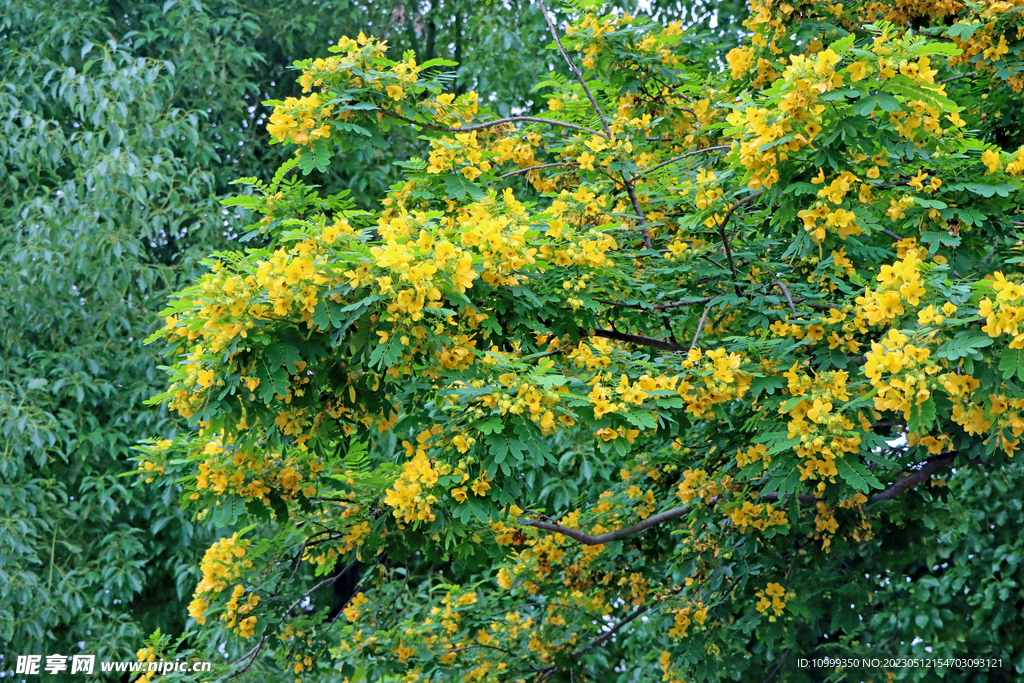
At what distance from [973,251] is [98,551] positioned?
5.56 m

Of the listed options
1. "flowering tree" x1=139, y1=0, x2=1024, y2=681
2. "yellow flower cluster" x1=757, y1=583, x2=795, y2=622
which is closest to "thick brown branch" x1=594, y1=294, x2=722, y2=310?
"flowering tree" x1=139, y1=0, x2=1024, y2=681

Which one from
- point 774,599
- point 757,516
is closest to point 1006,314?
point 757,516

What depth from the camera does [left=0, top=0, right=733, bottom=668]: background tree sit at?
20.5ft

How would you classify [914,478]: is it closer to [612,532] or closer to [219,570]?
[612,532]

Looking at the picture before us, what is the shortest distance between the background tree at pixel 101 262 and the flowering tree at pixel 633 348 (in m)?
1.81

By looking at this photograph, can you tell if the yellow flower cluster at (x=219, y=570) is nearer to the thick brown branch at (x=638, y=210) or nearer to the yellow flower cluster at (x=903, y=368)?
the thick brown branch at (x=638, y=210)

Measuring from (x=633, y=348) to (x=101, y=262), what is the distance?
3.68m

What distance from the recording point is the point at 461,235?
3.25 meters

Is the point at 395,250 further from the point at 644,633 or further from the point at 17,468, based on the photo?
the point at 17,468

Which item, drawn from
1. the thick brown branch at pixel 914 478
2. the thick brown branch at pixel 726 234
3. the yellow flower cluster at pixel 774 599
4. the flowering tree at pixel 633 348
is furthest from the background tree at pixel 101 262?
the thick brown branch at pixel 914 478

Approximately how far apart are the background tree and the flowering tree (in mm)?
1808

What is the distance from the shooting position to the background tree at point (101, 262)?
626cm

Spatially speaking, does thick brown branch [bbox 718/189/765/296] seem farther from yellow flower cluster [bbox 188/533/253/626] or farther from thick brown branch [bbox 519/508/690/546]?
yellow flower cluster [bbox 188/533/253/626]

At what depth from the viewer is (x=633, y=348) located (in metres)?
5.01
